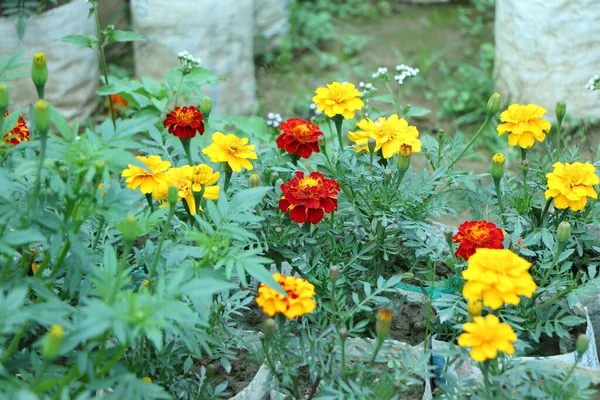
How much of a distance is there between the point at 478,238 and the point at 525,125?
A: 35cm

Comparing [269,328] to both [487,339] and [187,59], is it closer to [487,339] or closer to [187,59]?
[487,339]

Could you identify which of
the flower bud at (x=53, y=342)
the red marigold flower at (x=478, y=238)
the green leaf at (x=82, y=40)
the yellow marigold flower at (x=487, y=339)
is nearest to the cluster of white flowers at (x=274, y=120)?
the green leaf at (x=82, y=40)

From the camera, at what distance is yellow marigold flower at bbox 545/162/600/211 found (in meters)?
1.48

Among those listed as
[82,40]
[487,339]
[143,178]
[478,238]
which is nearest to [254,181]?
[143,178]

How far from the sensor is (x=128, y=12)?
346cm

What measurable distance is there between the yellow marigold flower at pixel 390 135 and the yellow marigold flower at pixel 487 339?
517 millimetres

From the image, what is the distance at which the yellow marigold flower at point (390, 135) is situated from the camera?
1.61 metres

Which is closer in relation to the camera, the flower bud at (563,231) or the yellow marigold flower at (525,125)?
the flower bud at (563,231)

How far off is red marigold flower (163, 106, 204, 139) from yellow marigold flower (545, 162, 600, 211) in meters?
0.69

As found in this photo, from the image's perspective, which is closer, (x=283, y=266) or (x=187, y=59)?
(x=283, y=266)

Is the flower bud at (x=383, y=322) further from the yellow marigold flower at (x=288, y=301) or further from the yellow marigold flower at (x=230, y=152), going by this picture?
the yellow marigold flower at (x=230, y=152)

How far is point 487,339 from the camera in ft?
3.77

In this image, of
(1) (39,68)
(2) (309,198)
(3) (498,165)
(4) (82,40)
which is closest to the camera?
(1) (39,68)

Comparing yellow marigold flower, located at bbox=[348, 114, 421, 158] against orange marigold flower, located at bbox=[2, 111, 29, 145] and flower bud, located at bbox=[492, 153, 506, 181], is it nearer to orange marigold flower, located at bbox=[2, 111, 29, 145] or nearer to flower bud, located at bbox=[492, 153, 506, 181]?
flower bud, located at bbox=[492, 153, 506, 181]
